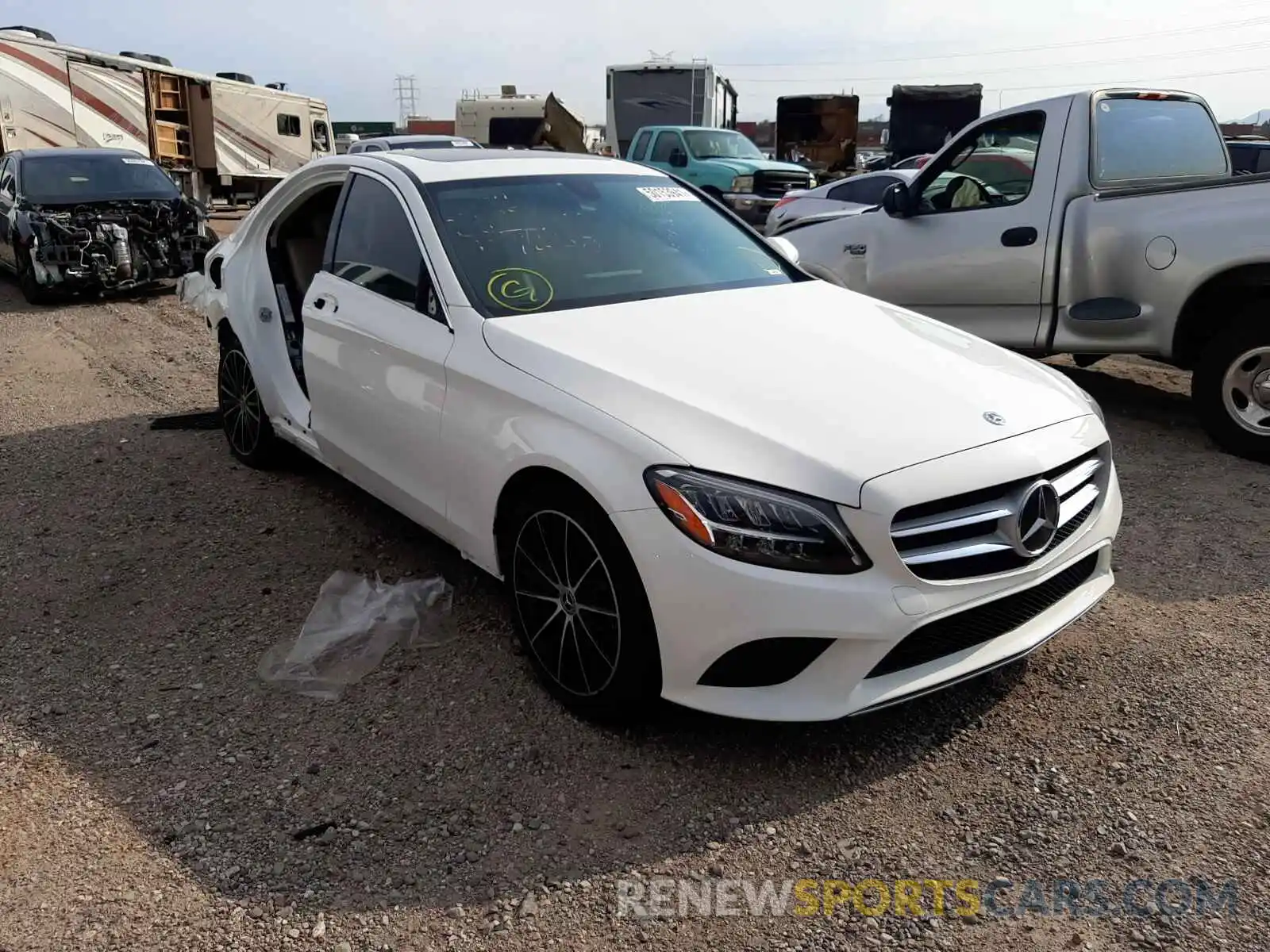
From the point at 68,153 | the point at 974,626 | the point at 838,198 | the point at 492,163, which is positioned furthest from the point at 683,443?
the point at 68,153

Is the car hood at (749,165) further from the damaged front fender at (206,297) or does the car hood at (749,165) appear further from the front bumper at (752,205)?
the damaged front fender at (206,297)

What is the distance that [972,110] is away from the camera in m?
24.6

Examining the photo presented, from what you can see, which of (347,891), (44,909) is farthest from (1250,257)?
(44,909)

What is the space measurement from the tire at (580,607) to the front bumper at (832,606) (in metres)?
0.08

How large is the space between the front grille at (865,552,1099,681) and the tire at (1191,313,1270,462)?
3.07 metres

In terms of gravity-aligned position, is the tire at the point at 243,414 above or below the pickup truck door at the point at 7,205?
below

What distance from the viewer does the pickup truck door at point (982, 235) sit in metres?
6.31

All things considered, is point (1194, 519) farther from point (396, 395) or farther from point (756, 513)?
point (396, 395)

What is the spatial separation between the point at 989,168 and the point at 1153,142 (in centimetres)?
97

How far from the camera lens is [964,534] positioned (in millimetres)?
2764

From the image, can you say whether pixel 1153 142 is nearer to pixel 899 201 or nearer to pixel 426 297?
pixel 899 201

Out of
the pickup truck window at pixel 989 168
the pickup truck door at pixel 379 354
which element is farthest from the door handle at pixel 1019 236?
the pickup truck door at pixel 379 354

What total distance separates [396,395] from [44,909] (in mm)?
1948

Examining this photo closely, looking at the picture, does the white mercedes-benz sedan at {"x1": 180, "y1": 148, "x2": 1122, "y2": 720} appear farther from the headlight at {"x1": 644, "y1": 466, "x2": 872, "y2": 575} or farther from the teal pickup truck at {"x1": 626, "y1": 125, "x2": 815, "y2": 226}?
the teal pickup truck at {"x1": 626, "y1": 125, "x2": 815, "y2": 226}
